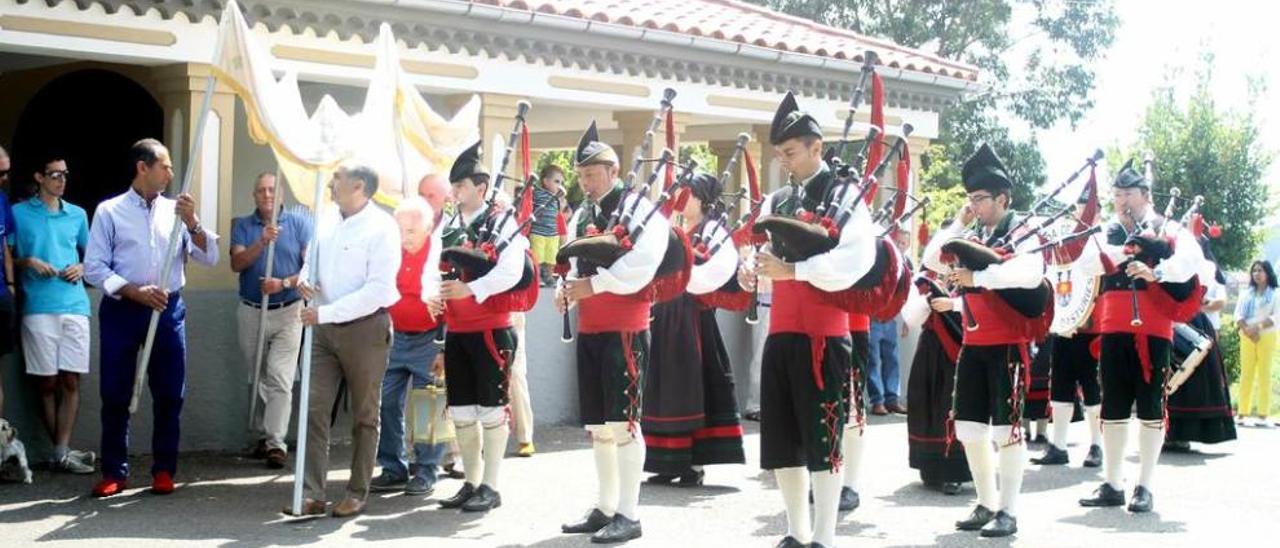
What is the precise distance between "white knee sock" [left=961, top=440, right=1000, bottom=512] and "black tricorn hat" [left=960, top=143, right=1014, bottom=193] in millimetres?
1295

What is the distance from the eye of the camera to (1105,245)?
941 cm

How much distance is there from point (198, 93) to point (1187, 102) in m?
27.3

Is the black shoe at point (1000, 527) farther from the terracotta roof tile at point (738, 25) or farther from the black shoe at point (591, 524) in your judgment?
the terracotta roof tile at point (738, 25)

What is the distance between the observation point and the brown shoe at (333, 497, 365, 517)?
333 inches

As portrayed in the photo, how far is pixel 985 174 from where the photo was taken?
8281 mm

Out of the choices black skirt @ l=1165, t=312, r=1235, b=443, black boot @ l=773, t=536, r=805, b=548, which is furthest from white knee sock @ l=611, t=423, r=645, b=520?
black skirt @ l=1165, t=312, r=1235, b=443

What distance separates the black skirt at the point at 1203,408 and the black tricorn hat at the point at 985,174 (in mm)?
4709

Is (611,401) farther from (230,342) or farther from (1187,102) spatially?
(1187,102)

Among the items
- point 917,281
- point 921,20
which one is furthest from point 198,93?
point 921,20

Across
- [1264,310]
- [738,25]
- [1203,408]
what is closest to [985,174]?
[1203,408]

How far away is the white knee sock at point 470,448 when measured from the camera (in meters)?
8.75

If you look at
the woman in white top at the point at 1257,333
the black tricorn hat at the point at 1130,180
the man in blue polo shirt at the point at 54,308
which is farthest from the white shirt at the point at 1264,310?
the man in blue polo shirt at the point at 54,308

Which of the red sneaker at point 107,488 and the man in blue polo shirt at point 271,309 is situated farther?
the man in blue polo shirt at point 271,309

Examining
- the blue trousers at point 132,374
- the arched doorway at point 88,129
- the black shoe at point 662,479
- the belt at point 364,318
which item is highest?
the arched doorway at point 88,129
